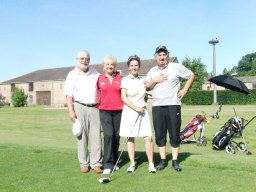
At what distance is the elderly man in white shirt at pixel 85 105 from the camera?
6566mm

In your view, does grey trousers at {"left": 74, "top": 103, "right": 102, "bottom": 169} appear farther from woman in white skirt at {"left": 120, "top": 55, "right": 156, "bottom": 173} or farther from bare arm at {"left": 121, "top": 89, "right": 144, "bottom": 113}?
bare arm at {"left": 121, "top": 89, "right": 144, "bottom": 113}

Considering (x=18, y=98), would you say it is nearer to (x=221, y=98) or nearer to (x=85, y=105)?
(x=221, y=98)

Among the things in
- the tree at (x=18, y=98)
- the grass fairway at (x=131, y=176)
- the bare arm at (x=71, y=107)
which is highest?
the bare arm at (x=71, y=107)

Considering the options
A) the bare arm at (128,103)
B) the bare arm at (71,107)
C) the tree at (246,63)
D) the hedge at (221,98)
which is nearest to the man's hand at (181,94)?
the bare arm at (128,103)

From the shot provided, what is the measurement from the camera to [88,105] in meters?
6.65

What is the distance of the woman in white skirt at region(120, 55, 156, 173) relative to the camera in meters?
6.32

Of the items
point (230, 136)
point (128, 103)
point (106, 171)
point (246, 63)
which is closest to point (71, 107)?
point (128, 103)

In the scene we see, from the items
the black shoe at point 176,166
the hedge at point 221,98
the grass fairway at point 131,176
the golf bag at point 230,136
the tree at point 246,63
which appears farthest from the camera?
the tree at point 246,63

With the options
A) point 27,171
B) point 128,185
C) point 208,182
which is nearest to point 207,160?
point 208,182

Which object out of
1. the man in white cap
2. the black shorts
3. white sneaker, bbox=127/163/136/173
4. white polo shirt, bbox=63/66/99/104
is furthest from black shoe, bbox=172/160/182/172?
white polo shirt, bbox=63/66/99/104

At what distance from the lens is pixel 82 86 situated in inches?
259

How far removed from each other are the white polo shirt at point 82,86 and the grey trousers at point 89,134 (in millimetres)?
159

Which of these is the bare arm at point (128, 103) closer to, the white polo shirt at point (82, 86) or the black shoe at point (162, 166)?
the white polo shirt at point (82, 86)

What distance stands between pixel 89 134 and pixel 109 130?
16.1 inches
